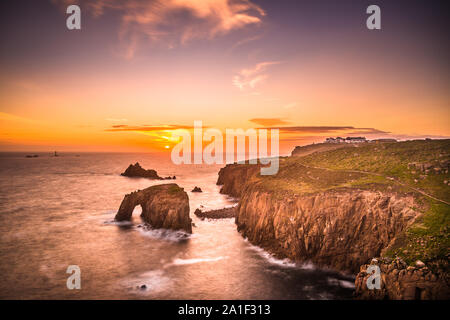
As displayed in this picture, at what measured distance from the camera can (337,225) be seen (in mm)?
35906

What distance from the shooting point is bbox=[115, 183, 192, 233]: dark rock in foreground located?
168 feet

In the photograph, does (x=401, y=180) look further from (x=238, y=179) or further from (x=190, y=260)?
(x=238, y=179)

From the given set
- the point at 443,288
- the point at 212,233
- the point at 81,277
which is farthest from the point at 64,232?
the point at 443,288

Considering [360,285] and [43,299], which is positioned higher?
[360,285]

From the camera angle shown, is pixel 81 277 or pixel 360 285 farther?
pixel 81 277

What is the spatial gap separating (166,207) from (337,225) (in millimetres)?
32889

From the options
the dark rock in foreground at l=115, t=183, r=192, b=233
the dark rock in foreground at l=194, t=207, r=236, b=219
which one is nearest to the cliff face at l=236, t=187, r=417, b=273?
the dark rock in foreground at l=115, t=183, r=192, b=233

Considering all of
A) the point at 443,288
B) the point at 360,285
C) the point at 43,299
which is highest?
the point at 443,288

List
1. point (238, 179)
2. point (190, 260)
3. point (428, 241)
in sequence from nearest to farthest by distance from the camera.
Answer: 1. point (428, 241)
2. point (190, 260)
3. point (238, 179)

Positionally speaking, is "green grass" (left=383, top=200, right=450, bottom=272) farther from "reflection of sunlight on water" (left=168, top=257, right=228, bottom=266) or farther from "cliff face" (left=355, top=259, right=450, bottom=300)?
"reflection of sunlight on water" (left=168, top=257, right=228, bottom=266)

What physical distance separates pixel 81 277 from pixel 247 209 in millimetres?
30483

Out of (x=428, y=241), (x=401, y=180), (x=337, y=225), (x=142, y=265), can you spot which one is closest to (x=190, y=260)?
(x=142, y=265)
